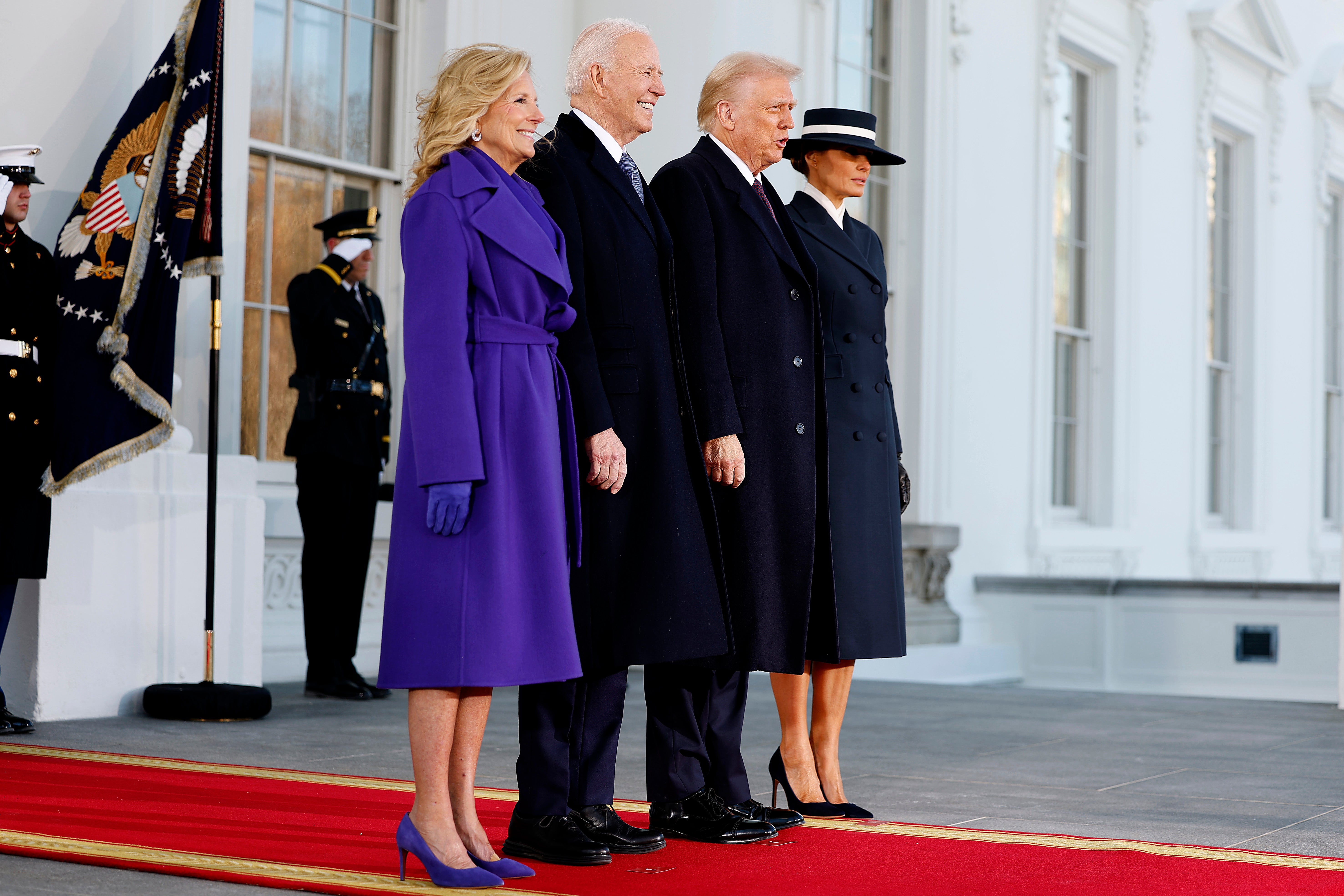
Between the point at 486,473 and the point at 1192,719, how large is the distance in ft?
14.5

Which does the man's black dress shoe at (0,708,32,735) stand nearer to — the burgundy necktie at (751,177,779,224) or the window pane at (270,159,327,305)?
the window pane at (270,159,327,305)

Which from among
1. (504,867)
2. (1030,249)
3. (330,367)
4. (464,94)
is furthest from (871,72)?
(504,867)

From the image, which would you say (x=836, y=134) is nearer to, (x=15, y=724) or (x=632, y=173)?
(x=632, y=173)

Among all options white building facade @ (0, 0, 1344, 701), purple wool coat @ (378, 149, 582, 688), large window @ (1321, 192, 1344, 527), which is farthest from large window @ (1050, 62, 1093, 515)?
purple wool coat @ (378, 149, 582, 688)

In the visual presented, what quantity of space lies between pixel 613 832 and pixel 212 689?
250 cm

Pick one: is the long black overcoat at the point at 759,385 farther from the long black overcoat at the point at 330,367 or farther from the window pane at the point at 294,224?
the window pane at the point at 294,224

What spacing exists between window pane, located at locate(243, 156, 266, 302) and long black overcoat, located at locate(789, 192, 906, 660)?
338 centimetres

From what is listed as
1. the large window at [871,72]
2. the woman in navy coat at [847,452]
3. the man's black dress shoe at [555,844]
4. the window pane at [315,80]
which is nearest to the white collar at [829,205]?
the woman in navy coat at [847,452]

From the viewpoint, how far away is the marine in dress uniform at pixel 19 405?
466cm

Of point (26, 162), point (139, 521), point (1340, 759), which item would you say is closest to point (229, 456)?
point (139, 521)

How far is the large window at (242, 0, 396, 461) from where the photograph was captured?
6449mm

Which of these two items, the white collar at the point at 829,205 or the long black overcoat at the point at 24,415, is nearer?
the white collar at the point at 829,205

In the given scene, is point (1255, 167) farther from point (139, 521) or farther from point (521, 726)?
point (521, 726)

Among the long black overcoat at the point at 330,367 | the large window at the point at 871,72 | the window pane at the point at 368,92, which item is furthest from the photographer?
the large window at the point at 871,72
